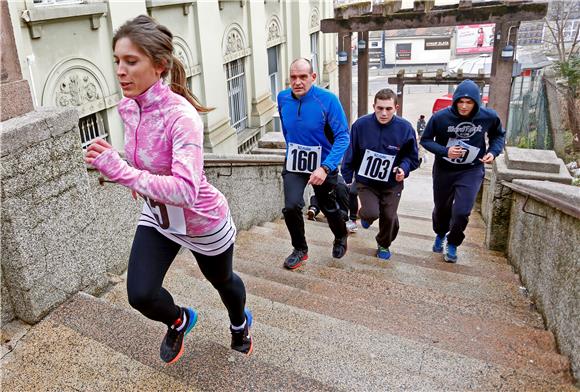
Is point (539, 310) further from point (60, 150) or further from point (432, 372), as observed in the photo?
point (60, 150)

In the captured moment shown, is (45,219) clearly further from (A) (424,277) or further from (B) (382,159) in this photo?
(A) (424,277)

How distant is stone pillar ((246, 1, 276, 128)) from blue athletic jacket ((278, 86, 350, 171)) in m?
10.3

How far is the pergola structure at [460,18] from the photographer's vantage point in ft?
35.0

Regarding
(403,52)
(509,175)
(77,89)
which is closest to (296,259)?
(509,175)

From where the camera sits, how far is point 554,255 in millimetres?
3650

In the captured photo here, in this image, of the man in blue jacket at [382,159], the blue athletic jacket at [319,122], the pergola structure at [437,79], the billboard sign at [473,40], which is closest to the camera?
the blue athletic jacket at [319,122]

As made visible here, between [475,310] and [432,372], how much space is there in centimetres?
124

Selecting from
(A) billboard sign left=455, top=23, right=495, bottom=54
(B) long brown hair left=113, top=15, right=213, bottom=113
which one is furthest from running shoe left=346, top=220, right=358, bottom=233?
(A) billboard sign left=455, top=23, right=495, bottom=54

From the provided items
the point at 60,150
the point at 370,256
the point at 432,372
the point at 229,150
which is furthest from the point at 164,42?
the point at 229,150

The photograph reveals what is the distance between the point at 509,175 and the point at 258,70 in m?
10.6

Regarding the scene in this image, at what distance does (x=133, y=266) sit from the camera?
2484 millimetres

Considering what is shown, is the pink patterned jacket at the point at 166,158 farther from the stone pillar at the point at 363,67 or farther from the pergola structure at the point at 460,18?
the stone pillar at the point at 363,67

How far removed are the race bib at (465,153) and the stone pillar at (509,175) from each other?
0.59 meters

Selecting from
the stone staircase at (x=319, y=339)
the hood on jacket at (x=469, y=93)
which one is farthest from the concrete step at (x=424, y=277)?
the hood on jacket at (x=469, y=93)
